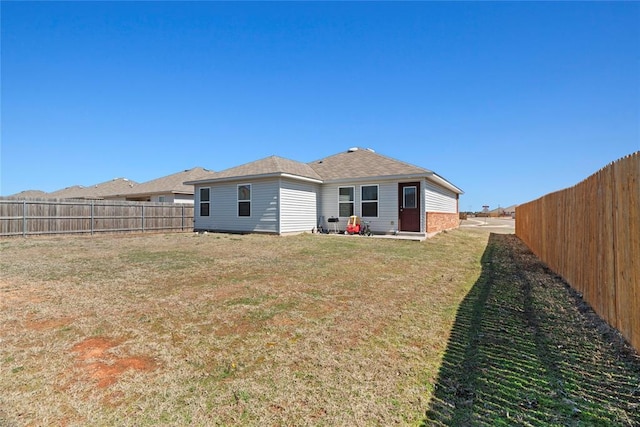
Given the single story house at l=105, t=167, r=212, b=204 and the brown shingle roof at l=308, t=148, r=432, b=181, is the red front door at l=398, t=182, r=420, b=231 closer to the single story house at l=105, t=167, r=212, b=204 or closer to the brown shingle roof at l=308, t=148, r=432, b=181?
the brown shingle roof at l=308, t=148, r=432, b=181

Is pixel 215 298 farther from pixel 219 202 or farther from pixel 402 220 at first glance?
pixel 219 202

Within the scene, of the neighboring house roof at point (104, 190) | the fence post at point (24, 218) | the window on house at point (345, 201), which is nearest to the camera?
the fence post at point (24, 218)

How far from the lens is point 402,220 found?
1384cm

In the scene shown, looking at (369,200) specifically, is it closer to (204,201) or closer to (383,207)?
(383,207)

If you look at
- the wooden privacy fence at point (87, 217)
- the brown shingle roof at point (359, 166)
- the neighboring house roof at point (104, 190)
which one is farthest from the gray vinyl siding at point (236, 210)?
the neighboring house roof at point (104, 190)

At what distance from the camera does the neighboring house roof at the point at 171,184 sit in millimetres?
23672

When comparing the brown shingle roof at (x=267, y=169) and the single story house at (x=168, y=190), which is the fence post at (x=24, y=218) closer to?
the brown shingle roof at (x=267, y=169)

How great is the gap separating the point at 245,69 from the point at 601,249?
14.7 m

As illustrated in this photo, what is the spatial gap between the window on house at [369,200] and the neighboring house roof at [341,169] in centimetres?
70

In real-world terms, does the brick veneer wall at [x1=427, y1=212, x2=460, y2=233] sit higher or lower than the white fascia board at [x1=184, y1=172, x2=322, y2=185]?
lower

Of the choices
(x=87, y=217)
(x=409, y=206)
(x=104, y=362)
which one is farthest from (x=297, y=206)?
(x=104, y=362)

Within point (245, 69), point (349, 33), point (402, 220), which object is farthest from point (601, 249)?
point (245, 69)

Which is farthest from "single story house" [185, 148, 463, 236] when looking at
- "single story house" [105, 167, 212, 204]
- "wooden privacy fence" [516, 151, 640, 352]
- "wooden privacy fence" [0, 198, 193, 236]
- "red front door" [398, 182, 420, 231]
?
"wooden privacy fence" [516, 151, 640, 352]

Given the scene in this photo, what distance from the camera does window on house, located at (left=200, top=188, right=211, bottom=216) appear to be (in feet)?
55.4
